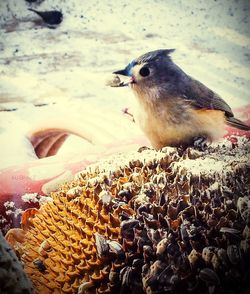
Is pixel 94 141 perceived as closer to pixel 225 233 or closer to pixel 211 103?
pixel 211 103

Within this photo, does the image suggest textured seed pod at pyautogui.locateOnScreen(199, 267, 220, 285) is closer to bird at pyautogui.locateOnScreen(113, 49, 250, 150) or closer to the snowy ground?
bird at pyautogui.locateOnScreen(113, 49, 250, 150)

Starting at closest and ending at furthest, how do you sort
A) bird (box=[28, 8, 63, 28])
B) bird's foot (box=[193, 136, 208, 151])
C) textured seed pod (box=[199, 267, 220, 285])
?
1. textured seed pod (box=[199, 267, 220, 285])
2. bird's foot (box=[193, 136, 208, 151])
3. bird (box=[28, 8, 63, 28])

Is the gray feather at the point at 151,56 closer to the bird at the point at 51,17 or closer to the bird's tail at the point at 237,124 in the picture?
the bird's tail at the point at 237,124

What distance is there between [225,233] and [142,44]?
2.07 feet

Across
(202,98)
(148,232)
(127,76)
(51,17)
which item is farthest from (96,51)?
(148,232)

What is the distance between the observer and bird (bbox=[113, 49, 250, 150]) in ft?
2.74

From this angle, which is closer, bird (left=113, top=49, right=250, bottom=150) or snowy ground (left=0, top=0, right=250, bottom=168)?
Result: bird (left=113, top=49, right=250, bottom=150)

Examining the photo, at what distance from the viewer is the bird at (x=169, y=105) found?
835 mm

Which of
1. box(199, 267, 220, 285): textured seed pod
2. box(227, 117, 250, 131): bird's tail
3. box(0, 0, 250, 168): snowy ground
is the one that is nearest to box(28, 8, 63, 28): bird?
box(0, 0, 250, 168): snowy ground

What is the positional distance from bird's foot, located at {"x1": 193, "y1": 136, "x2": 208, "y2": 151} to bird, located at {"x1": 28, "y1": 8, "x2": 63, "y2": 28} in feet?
1.87

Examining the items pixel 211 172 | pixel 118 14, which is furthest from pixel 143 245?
pixel 118 14

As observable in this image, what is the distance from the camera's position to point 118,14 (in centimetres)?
101

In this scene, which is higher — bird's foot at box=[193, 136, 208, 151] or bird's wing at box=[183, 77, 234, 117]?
bird's wing at box=[183, 77, 234, 117]

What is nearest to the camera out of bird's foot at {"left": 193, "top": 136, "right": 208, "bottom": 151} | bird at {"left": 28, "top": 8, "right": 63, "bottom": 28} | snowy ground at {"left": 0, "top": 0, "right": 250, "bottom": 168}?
bird's foot at {"left": 193, "top": 136, "right": 208, "bottom": 151}
